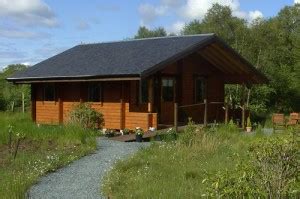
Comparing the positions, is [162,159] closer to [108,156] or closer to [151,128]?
[108,156]

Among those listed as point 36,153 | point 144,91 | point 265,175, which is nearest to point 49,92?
point 144,91

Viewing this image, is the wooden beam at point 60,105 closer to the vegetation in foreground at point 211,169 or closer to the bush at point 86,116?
the bush at point 86,116

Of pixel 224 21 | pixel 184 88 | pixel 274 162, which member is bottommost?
pixel 274 162

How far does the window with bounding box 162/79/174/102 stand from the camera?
2281 cm

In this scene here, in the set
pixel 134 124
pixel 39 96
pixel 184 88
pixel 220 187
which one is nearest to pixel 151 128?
pixel 134 124

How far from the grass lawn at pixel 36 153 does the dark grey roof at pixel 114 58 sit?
4.22 meters

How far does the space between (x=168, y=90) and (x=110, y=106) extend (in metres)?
2.76

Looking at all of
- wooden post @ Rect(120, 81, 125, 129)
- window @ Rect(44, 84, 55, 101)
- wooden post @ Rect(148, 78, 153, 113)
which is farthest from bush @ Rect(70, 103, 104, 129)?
window @ Rect(44, 84, 55, 101)

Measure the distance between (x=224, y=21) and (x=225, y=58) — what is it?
817 inches

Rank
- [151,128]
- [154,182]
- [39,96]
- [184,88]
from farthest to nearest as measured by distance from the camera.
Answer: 1. [39,96]
2. [184,88]
3. [151,128]
4. [154,182]

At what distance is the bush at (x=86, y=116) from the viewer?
21469 millimetres

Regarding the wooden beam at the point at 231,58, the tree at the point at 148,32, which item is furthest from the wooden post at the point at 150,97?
the tree at the point at 148,32

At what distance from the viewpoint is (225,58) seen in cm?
2419

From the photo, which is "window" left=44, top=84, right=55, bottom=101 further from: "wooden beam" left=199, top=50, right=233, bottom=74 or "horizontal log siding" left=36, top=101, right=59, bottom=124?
"wooden beam" left=199, top=50, right=233, bottom=74
